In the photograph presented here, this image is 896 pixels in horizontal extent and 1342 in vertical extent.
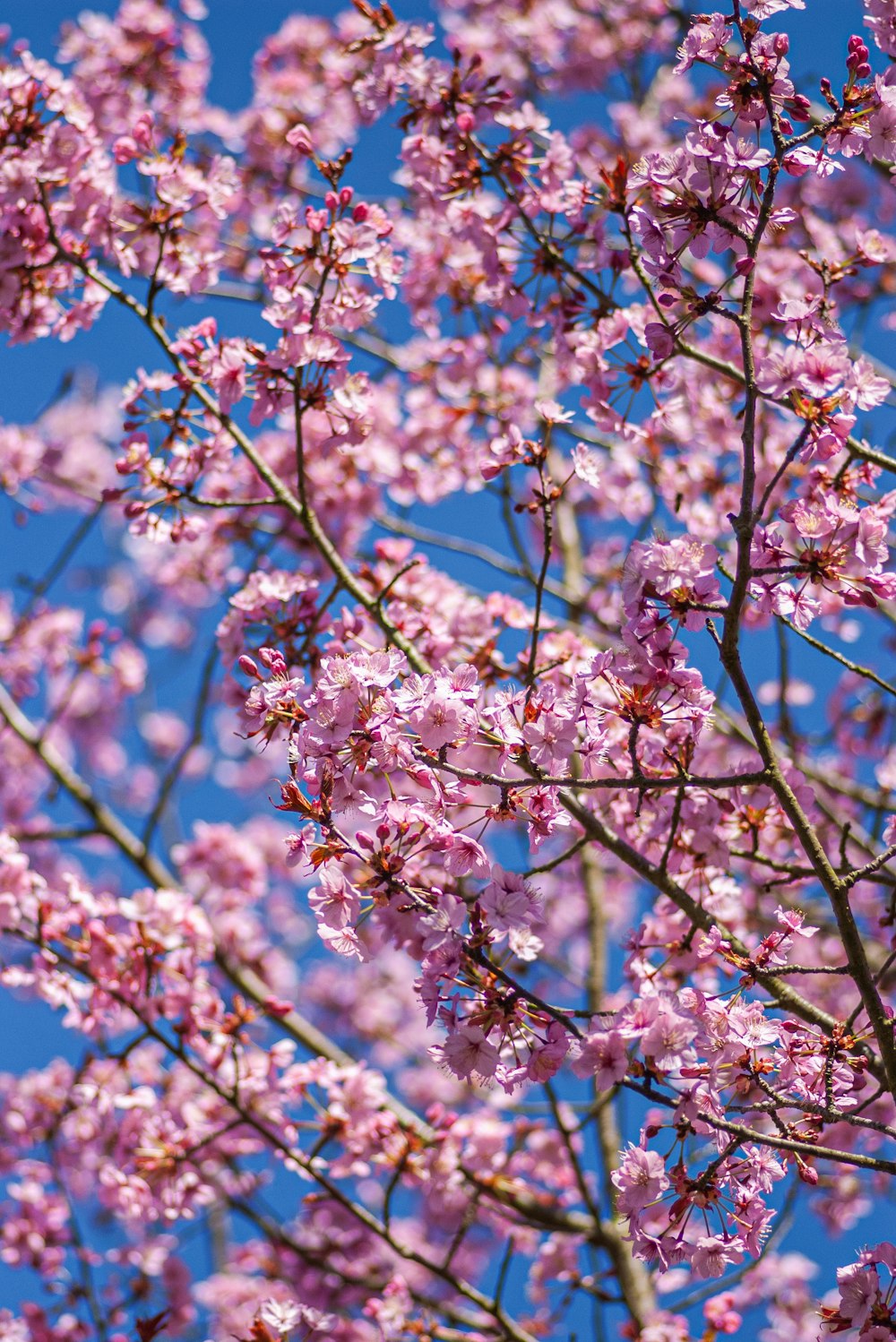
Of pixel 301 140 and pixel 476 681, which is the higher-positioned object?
pixel 301 140

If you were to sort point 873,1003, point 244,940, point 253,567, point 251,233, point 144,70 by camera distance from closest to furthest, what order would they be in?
point 873,1003, point 253,567, point 244,940, point 144,70, point 251,233

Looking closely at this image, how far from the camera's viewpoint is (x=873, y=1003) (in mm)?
2771

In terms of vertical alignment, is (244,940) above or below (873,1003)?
above

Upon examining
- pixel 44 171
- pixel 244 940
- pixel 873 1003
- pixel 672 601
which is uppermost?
pixel 44 171

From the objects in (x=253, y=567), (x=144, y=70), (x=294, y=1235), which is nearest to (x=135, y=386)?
(x=253, y=567)

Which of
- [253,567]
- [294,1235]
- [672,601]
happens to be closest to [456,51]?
[253,567]

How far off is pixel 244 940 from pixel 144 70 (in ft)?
17.5

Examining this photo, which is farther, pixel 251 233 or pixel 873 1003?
pixel 251 233

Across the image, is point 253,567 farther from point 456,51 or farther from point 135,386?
point 456,51

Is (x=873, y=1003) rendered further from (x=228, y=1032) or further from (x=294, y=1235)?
(x=294, y=1235)

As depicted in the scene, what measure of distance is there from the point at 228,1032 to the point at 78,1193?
14.9 ft

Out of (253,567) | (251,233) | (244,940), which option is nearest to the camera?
(253,567)

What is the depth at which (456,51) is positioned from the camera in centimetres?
443

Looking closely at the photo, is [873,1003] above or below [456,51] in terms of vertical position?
below
